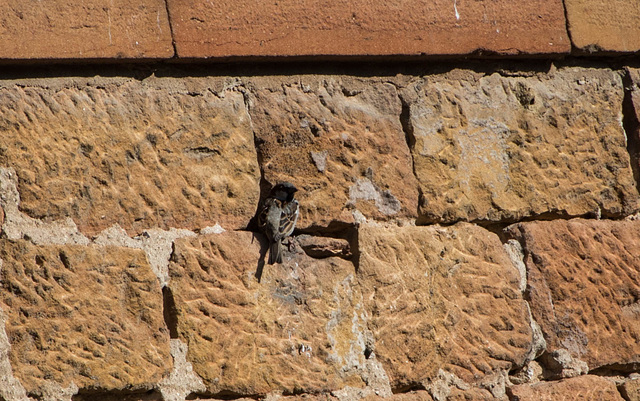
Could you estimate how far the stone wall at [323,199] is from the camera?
2357 millimetres

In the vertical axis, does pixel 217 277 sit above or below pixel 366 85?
below

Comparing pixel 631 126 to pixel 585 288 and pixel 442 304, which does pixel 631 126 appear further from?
pixel 442 304

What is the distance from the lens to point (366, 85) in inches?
110

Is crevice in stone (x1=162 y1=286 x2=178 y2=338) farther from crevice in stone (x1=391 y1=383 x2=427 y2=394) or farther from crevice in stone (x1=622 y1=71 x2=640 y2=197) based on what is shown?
crevice in stone (x1=622 y1=71 x2=640 y2=197)

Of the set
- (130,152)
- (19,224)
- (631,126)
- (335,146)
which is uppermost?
(631,126)

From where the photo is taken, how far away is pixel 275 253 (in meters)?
2.54

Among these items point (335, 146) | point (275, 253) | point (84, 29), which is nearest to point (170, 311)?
point (275, 253)

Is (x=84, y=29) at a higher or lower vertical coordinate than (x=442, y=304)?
higher

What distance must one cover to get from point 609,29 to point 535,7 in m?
0.32

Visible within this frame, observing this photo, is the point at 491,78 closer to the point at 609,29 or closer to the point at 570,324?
the point at 609,29

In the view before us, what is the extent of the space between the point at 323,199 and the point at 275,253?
25 centimetres

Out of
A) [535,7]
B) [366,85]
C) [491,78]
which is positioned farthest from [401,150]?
[535,7]

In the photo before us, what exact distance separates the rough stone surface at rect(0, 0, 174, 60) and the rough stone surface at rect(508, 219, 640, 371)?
54.0 inches

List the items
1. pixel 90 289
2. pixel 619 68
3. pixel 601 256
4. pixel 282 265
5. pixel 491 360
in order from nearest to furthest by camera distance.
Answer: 1. pixel 90 289
2. pixel 282 265
3. pixel 491 360
4. pixel 601 256
5. pixel 619 68
